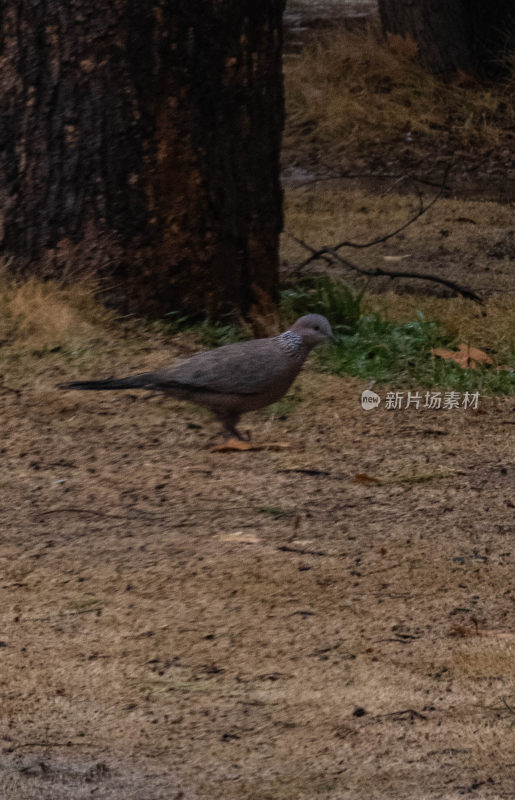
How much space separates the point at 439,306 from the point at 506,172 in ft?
14.2

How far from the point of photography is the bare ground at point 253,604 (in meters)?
2.28

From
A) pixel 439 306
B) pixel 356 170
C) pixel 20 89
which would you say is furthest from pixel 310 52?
pixel 20 89

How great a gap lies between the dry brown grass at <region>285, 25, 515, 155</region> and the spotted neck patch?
7050mm

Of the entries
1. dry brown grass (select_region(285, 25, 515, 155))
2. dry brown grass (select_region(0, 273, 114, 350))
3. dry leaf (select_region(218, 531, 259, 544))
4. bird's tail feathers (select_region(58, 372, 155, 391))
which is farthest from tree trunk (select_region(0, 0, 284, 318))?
dry brown grass (select_region(285, 25, 515, 155))

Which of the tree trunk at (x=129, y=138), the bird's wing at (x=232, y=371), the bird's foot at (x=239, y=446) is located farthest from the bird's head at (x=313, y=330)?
the tree trunk at (x=129, y=138)

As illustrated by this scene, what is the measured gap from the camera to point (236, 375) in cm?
379

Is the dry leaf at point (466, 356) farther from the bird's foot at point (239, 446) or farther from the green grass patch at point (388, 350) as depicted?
the bird's foot at point (239, 446)

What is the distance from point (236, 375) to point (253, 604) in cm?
107

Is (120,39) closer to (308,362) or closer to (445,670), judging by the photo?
(308,362)

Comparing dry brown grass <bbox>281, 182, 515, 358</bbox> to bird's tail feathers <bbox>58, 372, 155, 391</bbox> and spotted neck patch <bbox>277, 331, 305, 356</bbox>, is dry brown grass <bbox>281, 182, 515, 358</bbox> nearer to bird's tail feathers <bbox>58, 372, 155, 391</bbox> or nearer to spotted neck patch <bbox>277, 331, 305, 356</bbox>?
spotted neck patch <bbox>277, 331, 305, 356</bbox>

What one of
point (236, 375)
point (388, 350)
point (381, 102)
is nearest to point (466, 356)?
point (388, 350)

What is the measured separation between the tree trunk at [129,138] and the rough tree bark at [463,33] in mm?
6762

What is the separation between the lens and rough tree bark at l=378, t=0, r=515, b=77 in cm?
1125

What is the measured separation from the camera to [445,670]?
2.58 metres
